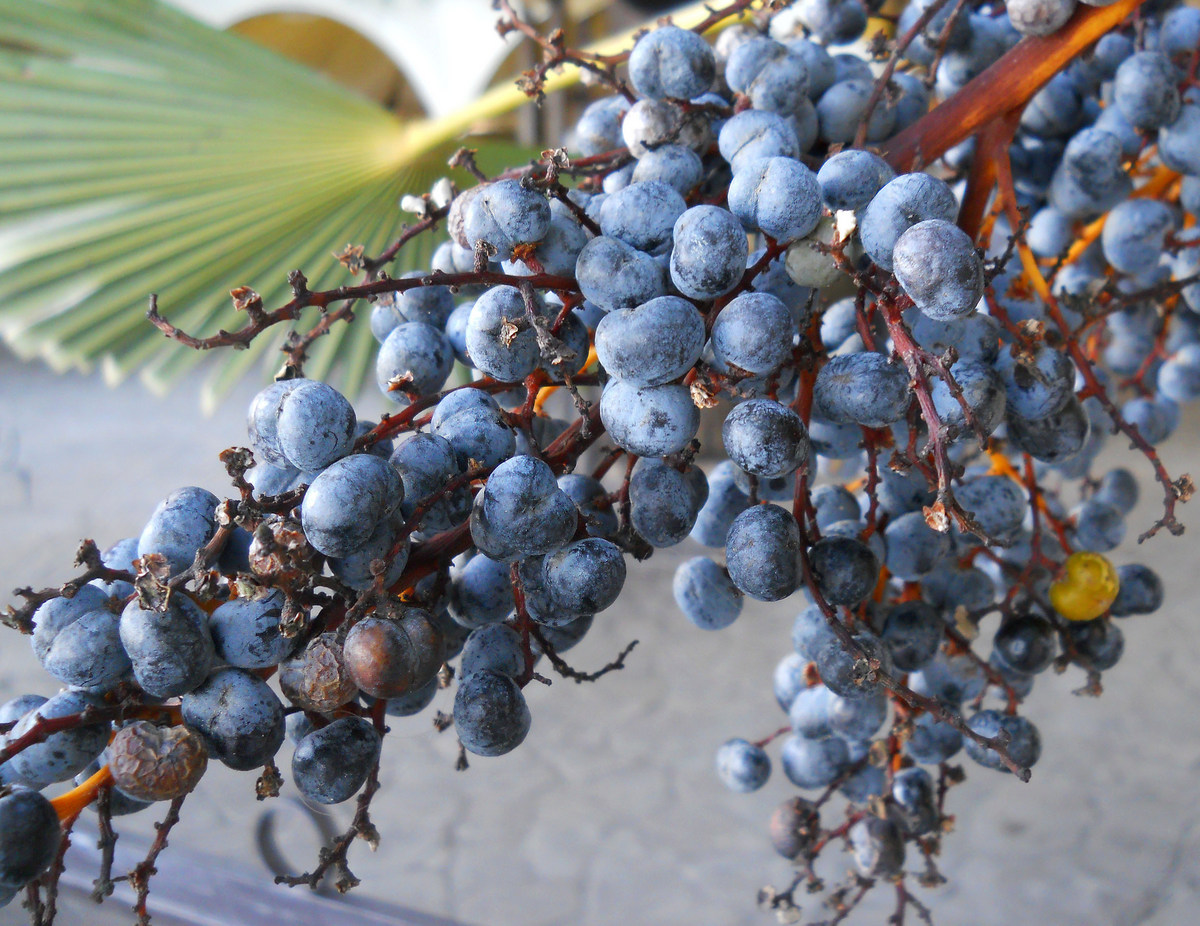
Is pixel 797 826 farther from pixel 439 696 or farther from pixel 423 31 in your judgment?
pixel 423 31

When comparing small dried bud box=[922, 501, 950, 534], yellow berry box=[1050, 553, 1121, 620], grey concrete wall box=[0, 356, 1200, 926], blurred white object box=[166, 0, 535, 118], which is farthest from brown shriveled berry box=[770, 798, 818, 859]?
blurred white object box=[166, 0, 535, 118]

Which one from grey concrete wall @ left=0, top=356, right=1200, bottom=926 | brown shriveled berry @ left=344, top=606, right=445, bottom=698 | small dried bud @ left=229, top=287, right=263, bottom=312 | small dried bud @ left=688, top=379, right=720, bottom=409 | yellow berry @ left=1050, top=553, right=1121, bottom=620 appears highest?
small dried bud @ left=688, top=379, right=720, bottom=409

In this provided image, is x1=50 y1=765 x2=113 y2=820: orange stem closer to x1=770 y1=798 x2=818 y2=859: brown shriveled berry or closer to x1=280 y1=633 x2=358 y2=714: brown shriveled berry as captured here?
x1=280 y1=633 x2=358 y2=714: brown shriveled berry

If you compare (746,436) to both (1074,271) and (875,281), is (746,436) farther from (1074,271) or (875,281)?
(1074,271)

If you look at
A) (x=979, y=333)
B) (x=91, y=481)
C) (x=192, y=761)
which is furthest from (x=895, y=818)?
(x=91, y=481)

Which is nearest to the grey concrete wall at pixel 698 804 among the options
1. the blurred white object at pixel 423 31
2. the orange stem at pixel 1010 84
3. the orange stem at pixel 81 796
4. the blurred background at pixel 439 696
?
the blurred background at pixel 439 696

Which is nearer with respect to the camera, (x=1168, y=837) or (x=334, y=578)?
(x=334, y=578)

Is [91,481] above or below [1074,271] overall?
below
